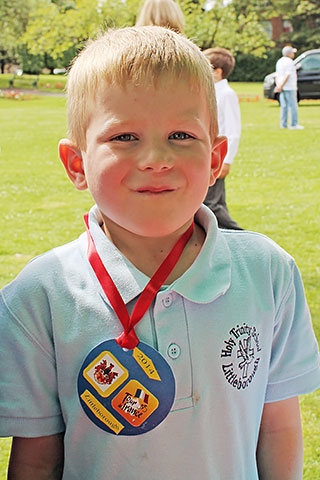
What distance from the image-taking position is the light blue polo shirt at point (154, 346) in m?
1.50

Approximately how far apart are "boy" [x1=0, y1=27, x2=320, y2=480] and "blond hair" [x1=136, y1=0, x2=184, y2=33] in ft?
9.71

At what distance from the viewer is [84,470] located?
5.06ft

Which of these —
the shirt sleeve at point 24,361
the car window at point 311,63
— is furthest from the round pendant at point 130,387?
the car window at point 311,63

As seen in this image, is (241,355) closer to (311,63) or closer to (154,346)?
(154,346)

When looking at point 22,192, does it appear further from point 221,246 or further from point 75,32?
point 75,32

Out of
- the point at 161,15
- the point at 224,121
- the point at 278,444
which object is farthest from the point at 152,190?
the point at 224,121

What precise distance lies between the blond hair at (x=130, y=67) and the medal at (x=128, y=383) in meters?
0.44

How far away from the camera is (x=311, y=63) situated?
82.8ft

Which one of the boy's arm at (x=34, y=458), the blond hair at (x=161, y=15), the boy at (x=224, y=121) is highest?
the blond hair at (x=161, y=15)

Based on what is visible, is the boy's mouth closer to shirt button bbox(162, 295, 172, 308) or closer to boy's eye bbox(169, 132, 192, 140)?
boy's eye bbox(169, 132, 192, 140)

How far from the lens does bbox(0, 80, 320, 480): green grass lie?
19.4 feet

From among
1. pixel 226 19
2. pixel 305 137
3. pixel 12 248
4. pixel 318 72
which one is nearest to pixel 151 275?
pixel 12 248

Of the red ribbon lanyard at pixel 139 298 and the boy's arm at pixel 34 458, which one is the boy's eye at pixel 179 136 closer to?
the red ribbon lanyard at pixel 139 298

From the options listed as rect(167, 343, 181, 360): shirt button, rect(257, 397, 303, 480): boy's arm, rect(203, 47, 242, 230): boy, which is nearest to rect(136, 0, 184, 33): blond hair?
rect(203, 47, 242, 230): boy
